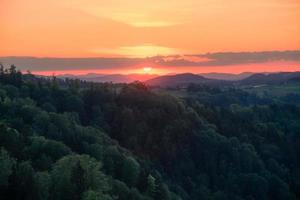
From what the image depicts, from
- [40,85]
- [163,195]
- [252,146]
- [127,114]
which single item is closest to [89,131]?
[163,195]

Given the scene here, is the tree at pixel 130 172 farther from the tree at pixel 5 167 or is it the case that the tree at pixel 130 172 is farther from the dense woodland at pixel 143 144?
the tree at pixel 5 167

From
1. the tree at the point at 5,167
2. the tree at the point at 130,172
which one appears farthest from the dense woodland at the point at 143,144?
the tree at the point at 5,167

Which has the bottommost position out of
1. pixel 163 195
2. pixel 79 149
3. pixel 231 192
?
pixel 231 192

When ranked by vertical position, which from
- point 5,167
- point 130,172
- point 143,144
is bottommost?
point 143,144

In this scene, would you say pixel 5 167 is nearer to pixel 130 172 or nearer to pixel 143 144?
pixel 130 172

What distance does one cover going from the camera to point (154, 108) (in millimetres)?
183125

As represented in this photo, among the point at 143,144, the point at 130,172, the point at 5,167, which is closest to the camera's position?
the point at 5,167

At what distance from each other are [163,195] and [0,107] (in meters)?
52.8

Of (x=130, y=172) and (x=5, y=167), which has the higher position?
(x=5, y=167)

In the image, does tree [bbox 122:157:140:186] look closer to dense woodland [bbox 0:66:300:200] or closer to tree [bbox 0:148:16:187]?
dense woodland [bbox 0:66:300:200]

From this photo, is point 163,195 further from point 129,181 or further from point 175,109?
point 175,109

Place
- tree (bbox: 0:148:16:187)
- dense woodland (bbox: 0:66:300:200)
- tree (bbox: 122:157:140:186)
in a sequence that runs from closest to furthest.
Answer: tree (bbox: 0:148:16:187) → dense woodland (bbox: 0:66:300:200) → tree (bbox: 122:157:140:186)

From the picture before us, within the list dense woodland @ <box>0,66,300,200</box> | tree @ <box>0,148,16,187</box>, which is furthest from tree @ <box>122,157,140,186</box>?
tree @ <box>0,148,16,187</box>

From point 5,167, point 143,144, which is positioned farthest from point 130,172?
point 143,144
